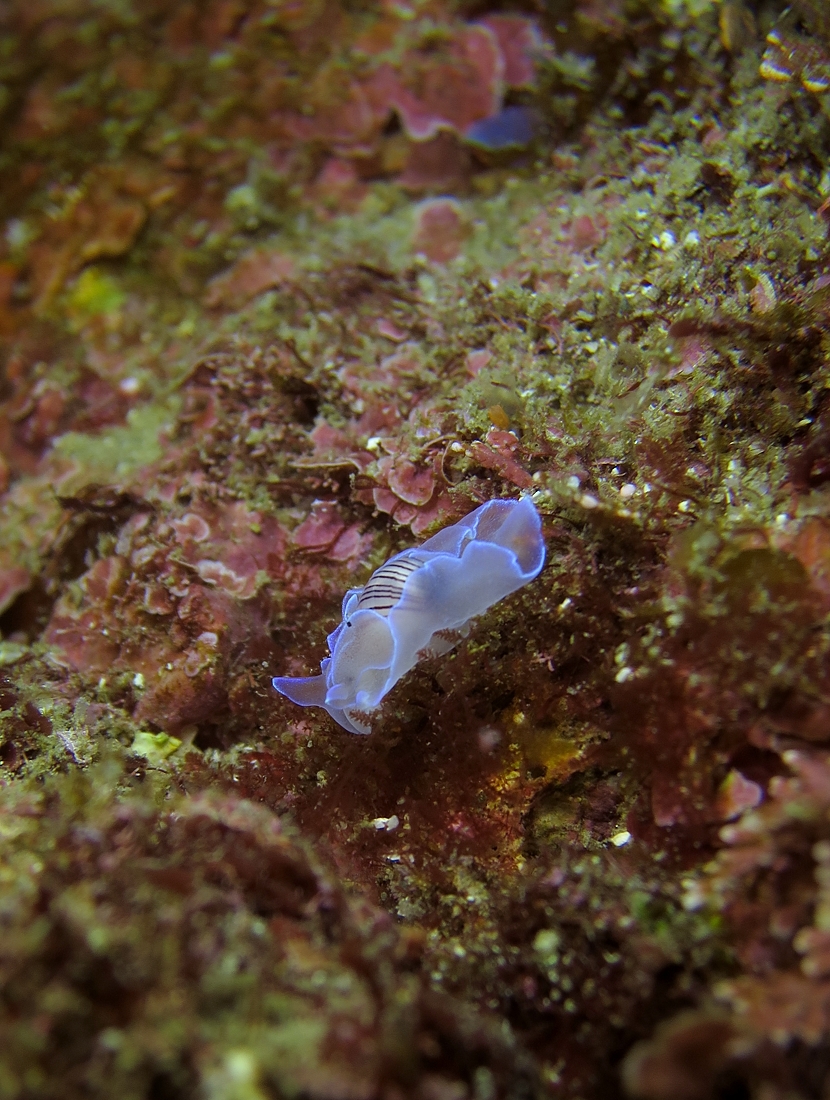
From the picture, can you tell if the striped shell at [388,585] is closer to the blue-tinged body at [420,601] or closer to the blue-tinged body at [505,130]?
the blue-tinged body at [420,601]

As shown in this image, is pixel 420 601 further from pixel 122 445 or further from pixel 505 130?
pixel 505 130

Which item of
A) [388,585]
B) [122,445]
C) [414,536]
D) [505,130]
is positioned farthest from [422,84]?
[388,585]

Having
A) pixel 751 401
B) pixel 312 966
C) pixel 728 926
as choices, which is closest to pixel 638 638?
pixel 728 926

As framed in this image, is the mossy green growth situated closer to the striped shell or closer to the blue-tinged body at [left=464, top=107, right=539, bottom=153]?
the striped shell

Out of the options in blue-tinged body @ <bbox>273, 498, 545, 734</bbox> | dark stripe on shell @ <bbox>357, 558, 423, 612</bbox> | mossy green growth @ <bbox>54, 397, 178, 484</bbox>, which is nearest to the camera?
blue-tinged body @ <bbox>273, 498, 545, 734</bbox>

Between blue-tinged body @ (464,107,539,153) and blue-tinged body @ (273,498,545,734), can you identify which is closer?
blue-tinged body @ (273,498,545,734)

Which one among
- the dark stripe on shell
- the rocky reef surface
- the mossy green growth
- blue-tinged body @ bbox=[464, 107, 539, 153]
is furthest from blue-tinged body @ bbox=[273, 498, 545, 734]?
blue-tinged body @ bbox=[464, 107, 539, 153]
